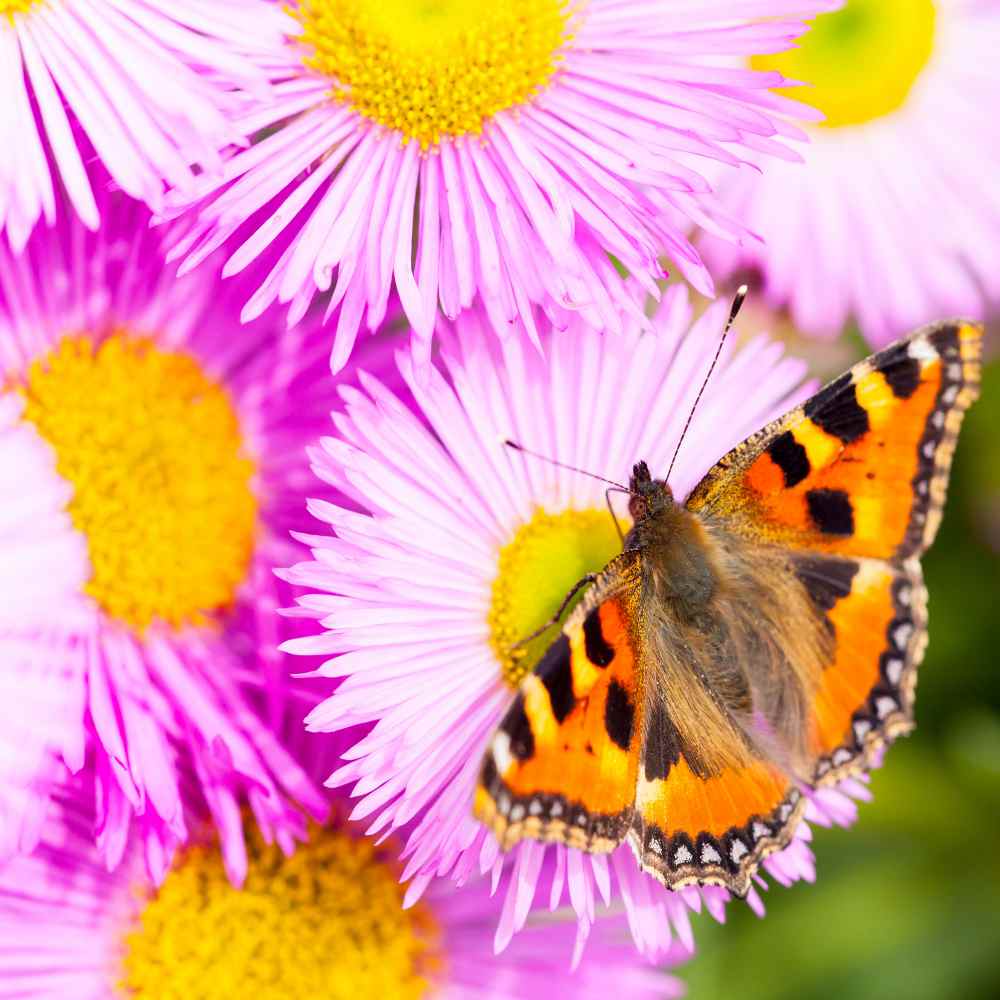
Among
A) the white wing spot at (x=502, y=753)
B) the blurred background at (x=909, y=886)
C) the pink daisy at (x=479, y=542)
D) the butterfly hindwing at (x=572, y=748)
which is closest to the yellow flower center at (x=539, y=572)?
the pink daisy at (x=479, y=542)

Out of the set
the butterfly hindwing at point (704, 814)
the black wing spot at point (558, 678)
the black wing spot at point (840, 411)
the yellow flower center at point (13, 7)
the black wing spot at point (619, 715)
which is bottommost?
the butterfly hindwing at point (704, 814)

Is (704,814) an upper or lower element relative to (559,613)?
lower

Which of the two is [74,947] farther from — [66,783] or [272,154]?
[272,154]

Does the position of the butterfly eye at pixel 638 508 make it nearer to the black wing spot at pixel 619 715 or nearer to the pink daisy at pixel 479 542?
the pink daisy at pixel 479 542

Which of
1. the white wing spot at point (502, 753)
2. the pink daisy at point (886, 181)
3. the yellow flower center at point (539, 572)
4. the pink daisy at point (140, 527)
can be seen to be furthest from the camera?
the pink daisy at point (886, 181)

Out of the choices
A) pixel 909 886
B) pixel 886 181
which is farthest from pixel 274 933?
pixel 886 181

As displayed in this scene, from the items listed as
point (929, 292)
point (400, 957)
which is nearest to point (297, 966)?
point (400, 957)

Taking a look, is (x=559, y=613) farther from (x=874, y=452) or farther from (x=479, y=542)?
(x=874, y=452)
